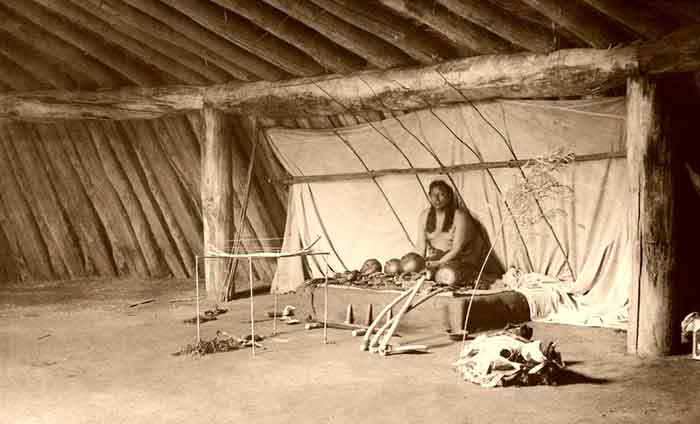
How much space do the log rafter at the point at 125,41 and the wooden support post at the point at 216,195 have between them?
15.7 inches

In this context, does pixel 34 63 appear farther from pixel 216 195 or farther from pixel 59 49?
pixel 216 195

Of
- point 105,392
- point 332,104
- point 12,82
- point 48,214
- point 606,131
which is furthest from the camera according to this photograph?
point 48,214

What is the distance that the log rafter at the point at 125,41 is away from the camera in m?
6.13

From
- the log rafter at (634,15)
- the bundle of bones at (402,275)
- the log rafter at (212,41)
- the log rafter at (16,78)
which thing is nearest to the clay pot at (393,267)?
the bundle of bones at (402,275)

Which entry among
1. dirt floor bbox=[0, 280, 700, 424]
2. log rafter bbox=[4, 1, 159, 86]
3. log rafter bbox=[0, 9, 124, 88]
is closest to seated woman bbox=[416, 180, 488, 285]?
dirt floor bbox=[0, 280, 700, 424]

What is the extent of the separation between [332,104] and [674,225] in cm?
299

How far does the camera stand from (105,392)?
4016 mm

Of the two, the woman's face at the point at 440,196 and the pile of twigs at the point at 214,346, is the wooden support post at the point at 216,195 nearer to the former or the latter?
the woman's face at the point at 440,196

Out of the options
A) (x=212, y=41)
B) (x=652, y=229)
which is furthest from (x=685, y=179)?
(x=212, y=41)

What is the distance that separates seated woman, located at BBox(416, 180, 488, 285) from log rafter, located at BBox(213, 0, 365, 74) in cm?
129

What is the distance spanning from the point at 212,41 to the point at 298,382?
3173mm

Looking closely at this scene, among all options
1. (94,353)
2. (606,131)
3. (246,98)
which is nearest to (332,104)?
(246,98)

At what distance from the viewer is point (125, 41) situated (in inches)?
256

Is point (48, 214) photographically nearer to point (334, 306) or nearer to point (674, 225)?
point (334, 306)
